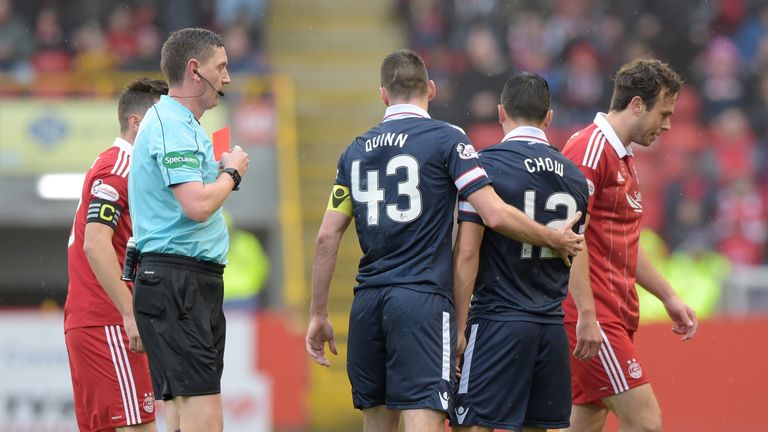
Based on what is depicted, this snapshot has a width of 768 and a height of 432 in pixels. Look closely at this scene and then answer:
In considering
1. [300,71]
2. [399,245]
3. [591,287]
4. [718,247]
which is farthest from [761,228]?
[399,245]

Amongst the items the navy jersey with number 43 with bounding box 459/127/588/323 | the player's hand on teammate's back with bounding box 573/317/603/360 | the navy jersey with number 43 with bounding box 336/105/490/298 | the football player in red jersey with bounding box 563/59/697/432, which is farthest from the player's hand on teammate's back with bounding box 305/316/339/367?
the football player in red jersey with bounding box 563/59/697/432

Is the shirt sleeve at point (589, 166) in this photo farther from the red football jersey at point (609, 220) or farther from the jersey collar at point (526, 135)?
the jersey collar at point (526, 135)

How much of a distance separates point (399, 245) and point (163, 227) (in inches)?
41.5

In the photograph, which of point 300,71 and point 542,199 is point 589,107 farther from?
point 542,199

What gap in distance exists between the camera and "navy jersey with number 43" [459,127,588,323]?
5.58 m

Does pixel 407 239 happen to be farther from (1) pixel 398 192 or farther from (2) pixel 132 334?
(2) pixel 132 334

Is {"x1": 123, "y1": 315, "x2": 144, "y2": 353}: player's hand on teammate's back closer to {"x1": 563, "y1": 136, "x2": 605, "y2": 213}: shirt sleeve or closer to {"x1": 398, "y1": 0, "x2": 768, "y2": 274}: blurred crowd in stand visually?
{"x1": 563, "y1": 136, "x2": 605, "y2": 213}: shirt sleeve

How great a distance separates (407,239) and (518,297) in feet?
1.92

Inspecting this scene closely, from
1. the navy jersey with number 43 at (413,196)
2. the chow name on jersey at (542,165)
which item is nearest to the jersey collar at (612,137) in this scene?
the chow name on jersey at (542,165)

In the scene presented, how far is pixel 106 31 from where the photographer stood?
52.1 ft

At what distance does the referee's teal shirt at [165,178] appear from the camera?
5273mm

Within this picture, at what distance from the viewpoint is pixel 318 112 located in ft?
52.5

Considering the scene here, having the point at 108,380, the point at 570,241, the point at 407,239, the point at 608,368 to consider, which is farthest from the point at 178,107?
the point at 608,368

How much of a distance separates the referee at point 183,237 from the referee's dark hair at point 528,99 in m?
1.29
